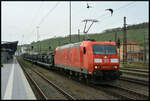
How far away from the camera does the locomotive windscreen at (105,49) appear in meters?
13.7

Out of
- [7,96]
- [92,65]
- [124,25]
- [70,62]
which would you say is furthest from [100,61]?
[124,25]

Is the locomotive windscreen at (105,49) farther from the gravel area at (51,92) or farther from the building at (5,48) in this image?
the building at (5,48)

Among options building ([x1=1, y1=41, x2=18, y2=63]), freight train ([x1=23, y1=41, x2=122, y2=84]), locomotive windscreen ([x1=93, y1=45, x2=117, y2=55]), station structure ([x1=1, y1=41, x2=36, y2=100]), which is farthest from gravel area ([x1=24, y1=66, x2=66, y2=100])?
building ([x1=1, y1=41, x2=18, y2=63])

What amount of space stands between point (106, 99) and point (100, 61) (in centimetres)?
370

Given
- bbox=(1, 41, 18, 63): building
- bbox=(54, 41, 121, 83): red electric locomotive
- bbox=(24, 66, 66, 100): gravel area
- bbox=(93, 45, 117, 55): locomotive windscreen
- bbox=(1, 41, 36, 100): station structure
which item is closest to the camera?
bbox=(1, 41, 36, 100): station structure

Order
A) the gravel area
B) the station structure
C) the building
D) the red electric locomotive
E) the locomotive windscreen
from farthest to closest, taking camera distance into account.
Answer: the building → the locomotive windscreen → the red electric locomotive → the gravel area → the station structure

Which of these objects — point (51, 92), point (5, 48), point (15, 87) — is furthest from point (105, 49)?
point (5, 48)

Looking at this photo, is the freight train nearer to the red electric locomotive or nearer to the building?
the red electric locomotive

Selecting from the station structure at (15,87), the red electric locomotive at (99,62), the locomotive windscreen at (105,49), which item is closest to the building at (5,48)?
the station structure at (15,87)

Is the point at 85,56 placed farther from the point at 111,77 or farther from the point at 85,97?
the point at 85,97

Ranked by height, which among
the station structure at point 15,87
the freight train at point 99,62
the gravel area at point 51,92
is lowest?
the gravel area at point 51,92

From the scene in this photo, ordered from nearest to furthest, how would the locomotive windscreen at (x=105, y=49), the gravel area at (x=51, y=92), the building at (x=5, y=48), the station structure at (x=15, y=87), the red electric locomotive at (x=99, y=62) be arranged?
the station structure at (x=15, y=87), the gravel area at (x=51, y=92), the red electric locomotive at (x=99, y=62), the locomotive windscreen at (x=105, y=49), the building at (x=5, y=48)

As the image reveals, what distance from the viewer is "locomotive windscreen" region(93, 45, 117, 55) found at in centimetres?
1374

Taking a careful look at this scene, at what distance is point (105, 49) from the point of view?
14.0 metres
